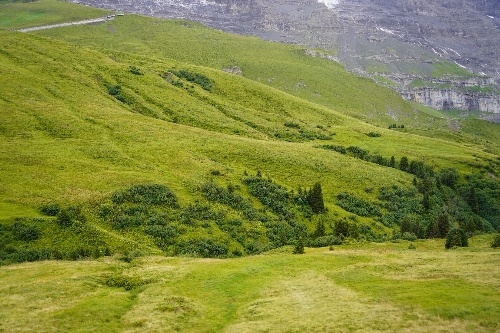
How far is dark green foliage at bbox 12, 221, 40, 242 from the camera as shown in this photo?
5416cm

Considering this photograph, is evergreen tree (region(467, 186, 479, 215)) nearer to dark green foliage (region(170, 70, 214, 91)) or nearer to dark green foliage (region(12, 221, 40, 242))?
dark green foliage (region(170, 70, 214, 91))

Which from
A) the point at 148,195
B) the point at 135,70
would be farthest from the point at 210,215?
the point at 135,70

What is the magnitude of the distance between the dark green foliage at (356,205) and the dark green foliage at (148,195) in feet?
147

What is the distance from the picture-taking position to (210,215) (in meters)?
73.2

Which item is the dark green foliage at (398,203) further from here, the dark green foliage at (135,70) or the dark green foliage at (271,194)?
the dark green foliage at (135,70)

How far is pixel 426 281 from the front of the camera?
124ft

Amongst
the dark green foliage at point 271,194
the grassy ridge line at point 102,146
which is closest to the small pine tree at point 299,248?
the dark green foliage at point 271,194

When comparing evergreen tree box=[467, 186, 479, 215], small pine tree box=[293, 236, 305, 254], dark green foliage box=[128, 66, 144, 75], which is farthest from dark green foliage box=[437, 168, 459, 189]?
dark green foliage box=[128, 66, 144, 75]

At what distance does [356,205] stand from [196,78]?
111 m

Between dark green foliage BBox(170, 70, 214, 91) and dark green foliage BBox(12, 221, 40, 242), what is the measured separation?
434 ft

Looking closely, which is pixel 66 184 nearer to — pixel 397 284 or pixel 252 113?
pixel 397 284

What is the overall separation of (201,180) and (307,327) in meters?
57.7

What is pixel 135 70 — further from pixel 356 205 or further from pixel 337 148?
pixel 356 205

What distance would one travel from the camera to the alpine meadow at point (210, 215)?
33.8 m
